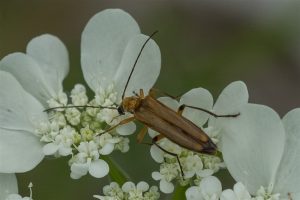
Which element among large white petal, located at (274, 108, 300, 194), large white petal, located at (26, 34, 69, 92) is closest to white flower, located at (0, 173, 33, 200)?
large white petal, located at (26, 34, 69, 92)

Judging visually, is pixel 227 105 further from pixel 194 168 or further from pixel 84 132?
pixel 84 132

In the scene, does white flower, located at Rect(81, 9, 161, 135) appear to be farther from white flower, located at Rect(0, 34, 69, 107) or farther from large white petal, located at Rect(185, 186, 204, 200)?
large white petal, located at Rect(185, 186, 204, 200)

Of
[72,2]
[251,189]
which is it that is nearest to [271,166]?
[251,189]

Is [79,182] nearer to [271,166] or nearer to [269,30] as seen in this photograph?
[269,30]

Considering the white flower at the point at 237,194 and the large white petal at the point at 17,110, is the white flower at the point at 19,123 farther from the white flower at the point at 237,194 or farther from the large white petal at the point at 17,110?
the white flower at the point at 237,194

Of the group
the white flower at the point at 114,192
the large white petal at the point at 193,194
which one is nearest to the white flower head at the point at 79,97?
the white flower at the point at 114,192

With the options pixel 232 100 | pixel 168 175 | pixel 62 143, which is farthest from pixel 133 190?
pixel 232 100
